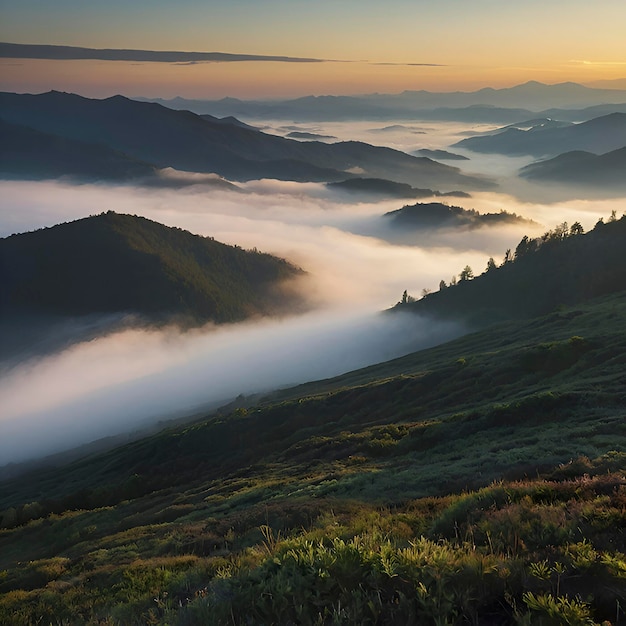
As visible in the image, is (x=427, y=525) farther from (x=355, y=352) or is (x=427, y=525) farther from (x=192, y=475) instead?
(x=355, y=352)

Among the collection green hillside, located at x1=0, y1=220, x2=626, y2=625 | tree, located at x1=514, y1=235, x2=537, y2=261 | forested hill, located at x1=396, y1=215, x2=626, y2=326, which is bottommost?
green hillside, located at x1=0, y1=220, x2=626, y2=625

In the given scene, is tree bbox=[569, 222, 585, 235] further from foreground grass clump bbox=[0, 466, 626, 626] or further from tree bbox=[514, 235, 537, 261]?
foreground grass clump bbox=[0, 466, 626, 626]

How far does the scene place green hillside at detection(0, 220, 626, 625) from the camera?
6.14 m

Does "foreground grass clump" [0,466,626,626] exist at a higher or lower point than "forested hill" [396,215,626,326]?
lower

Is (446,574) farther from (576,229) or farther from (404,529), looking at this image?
(576,229)

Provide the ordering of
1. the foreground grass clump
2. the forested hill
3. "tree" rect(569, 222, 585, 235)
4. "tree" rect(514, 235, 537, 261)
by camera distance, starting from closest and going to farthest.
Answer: the foreground grass clump
the forested hill
"tree" rect(569, 222, 585, 235)
"tree" rect(514, 235, 537, 261)

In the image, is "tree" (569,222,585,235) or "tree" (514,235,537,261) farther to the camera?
"tree" (514,235,537,261)

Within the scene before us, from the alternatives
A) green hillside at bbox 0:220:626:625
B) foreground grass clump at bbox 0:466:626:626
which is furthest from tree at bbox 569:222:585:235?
foreground grass clump at bbox 0:466:626:626

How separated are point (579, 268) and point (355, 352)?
85289 millimetres

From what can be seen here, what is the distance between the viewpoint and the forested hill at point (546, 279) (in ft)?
409

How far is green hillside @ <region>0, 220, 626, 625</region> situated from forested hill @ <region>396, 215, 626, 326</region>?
7778cm

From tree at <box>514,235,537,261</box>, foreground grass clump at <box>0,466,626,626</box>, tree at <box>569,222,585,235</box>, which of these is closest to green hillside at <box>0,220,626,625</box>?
foreground grass clump at <box>0,466,626,626</box>

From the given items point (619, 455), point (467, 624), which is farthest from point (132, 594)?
point (619, 455)

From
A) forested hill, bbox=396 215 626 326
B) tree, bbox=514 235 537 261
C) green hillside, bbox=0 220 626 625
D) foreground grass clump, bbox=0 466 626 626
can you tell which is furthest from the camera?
tree, bbox=514 235 537 261
